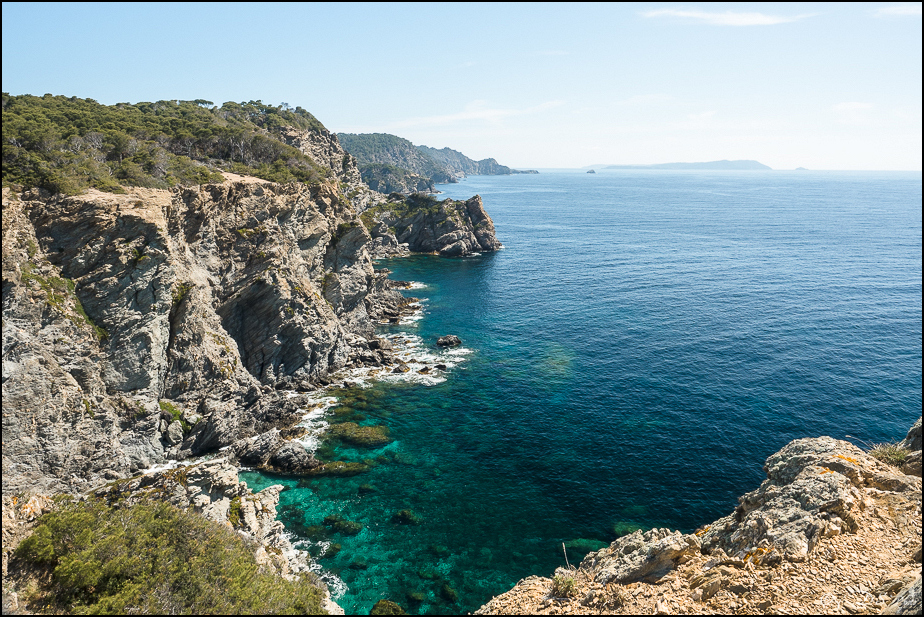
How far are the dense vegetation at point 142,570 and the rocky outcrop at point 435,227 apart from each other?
123957 mm

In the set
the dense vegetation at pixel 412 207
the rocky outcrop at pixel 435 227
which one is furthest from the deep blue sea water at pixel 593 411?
the dense vegetation at pixel 412 207

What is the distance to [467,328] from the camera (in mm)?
88375

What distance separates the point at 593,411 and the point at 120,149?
219 feet

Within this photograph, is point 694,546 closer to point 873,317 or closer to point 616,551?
point 616,551

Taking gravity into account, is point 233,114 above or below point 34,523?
above

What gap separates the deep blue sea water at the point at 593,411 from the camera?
4066 cm

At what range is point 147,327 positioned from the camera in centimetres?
4659

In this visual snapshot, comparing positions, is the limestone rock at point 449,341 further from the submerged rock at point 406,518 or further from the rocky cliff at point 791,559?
the rocky cliff at point 791,559

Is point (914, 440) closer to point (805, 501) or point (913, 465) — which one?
point (913, 465)

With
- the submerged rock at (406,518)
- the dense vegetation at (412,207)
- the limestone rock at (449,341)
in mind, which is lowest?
the submerged rock at (406,518)

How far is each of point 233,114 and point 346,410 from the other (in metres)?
91.8

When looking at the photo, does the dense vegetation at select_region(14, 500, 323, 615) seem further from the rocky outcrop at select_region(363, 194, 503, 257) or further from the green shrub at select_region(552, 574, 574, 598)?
the rocky outcrop at select_region(363, 194, 503, 257)

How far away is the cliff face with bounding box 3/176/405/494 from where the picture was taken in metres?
38.8

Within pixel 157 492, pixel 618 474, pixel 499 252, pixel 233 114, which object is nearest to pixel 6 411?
pixel 157 492
